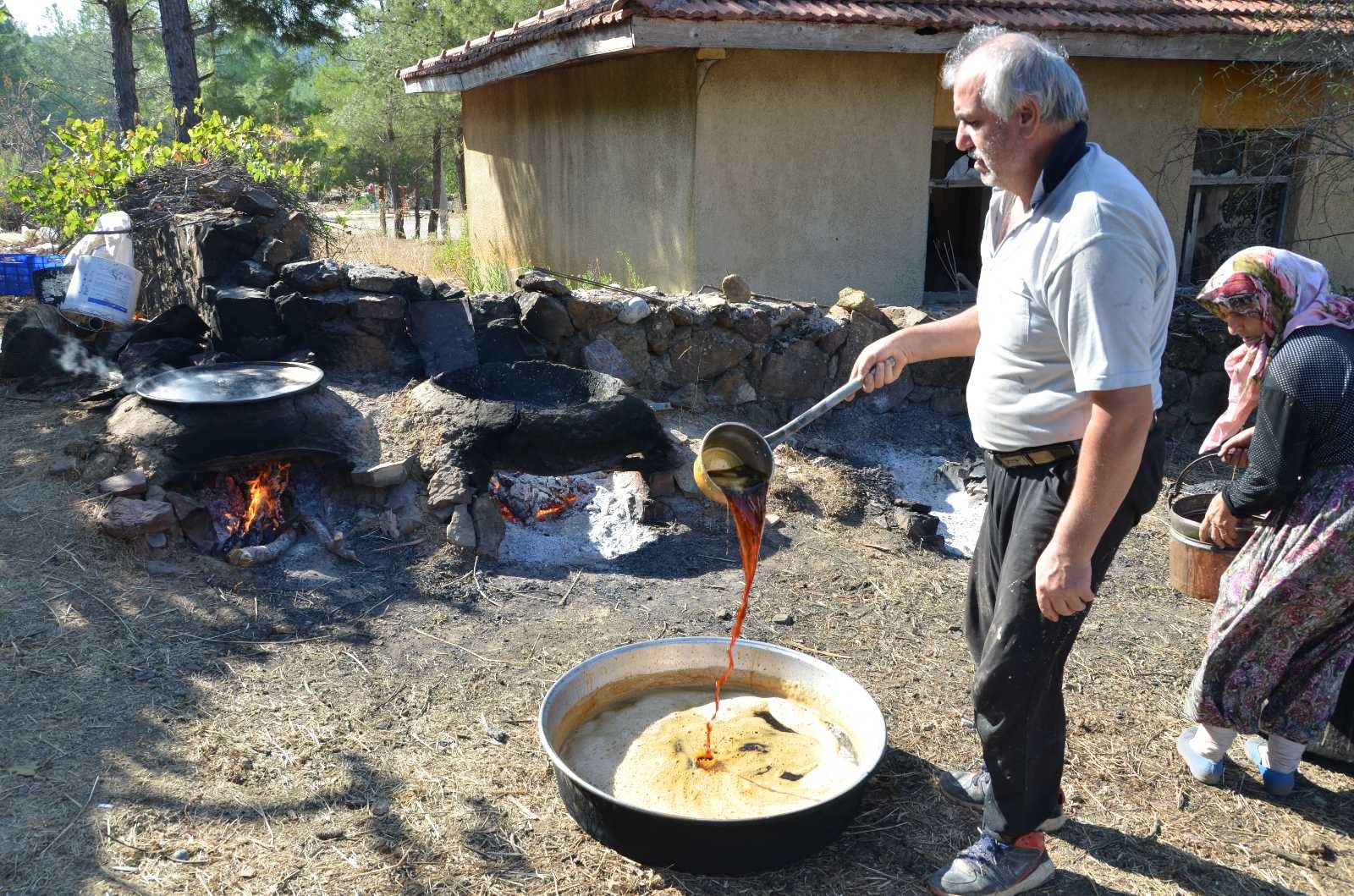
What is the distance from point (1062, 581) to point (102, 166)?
8843 millimetres

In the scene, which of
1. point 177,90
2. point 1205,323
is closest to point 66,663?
point 1205,323

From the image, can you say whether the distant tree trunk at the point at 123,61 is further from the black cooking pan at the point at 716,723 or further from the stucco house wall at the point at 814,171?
the black cooking pan at the point at 716,723

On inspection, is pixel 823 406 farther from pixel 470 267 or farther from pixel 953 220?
pixel 953 220

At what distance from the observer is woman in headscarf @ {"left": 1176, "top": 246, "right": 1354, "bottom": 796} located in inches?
114

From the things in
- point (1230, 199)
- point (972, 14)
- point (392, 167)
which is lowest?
point (1230, 199)

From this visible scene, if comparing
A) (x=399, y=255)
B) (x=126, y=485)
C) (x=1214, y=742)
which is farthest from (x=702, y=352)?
(x=399, y=255)

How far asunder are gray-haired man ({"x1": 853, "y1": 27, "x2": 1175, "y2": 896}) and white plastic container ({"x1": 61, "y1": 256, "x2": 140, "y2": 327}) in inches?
250

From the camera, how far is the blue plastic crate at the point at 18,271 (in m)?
8.18

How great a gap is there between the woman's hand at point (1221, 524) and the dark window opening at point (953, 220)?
579 centimetres

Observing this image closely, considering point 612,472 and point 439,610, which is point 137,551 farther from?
point 612,472

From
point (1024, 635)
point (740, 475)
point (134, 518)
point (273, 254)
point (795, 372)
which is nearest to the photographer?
point (1024, 635)

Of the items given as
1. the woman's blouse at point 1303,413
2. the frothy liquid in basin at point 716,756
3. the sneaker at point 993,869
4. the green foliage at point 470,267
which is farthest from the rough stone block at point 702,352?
the sneaker at point 993,869

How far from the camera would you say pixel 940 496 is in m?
6.56

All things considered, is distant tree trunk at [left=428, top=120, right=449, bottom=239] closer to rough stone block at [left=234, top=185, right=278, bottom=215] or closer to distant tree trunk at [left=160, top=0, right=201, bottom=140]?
distant tree trunk at [left=160, top=0, right=201, bottom=140]
